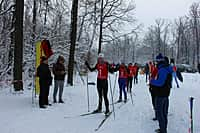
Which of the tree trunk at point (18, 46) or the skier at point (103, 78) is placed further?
the tree trunk at point (18, 46)

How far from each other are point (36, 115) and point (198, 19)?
69.2 meters

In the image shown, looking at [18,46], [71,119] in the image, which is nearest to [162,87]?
[71,119]

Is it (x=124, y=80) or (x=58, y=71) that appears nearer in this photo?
Result: (x=58, y=71)

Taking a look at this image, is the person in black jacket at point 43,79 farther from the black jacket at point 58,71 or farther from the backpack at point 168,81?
the backpack at point 168,81

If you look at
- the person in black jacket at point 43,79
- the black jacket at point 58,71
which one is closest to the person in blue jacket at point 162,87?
the person in black jacket at point 43,79

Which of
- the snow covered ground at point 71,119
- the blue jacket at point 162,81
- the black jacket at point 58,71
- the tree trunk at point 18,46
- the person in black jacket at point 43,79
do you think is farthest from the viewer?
the tree trunk at point 18,46

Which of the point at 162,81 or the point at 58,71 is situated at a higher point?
the point at 58,71

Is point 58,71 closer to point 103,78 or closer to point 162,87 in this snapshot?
point 103,78

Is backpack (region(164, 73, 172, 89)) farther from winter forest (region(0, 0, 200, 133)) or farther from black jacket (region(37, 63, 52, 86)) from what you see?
black jacket (region(37, 63, 52, 86))

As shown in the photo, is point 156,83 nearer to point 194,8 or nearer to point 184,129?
point 184,129

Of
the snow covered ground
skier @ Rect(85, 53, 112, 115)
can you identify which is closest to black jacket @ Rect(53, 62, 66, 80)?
the snow covered ground

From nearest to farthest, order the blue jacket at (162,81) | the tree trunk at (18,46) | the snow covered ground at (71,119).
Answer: the blue jacket at (162,81) → the snow covered ground at (71,119) → the tree trunk at (18,46)

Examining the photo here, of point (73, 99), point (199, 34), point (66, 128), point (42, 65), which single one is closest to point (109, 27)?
point (73, 99)

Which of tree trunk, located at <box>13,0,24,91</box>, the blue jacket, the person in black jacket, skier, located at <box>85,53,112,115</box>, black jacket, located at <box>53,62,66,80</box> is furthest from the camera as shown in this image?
tree trunk, located at <box>13,0,24,91</box>
